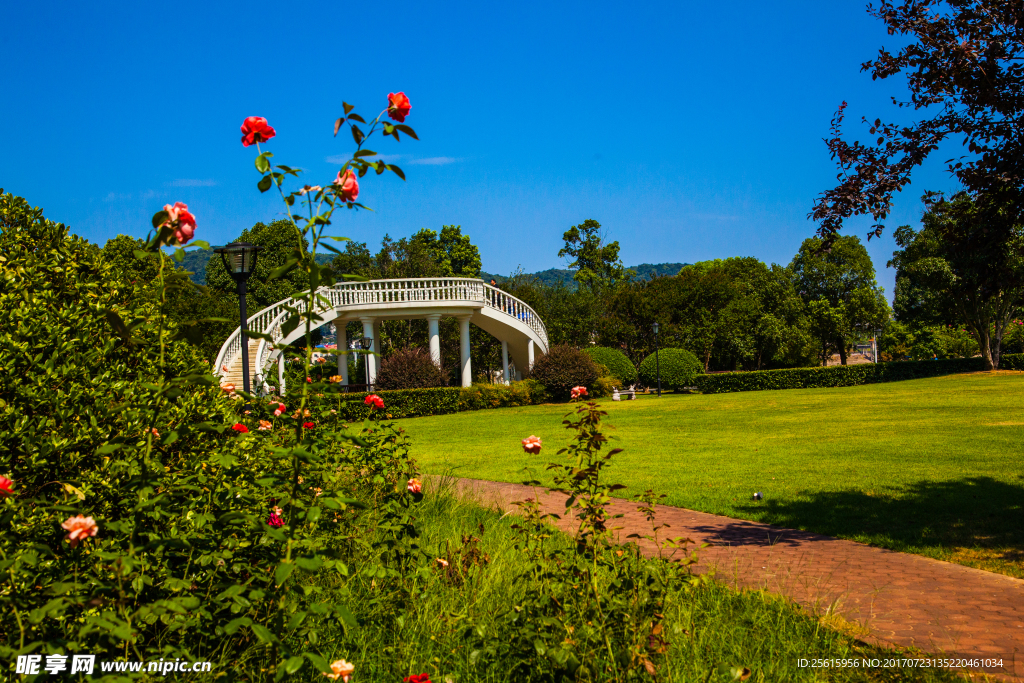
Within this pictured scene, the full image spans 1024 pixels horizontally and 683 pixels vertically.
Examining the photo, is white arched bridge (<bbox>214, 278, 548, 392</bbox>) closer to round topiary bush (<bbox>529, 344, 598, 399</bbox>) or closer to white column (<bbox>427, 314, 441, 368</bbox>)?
white column (<bbox>427, 314, 441, 368</bbox>)

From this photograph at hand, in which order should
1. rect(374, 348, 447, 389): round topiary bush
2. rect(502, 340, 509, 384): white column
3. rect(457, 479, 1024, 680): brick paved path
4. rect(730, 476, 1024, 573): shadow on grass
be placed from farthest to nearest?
1. rect(502, 340, 509, 384): white column
2. rect(374, 348, 447, 389): round topiary bush
3. rect(730, 476, 1024, 573): shadow on grass
4. rect(457, 479, 1024, 680): brick paved path

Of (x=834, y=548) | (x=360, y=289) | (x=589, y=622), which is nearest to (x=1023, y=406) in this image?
(x=834, y=548)

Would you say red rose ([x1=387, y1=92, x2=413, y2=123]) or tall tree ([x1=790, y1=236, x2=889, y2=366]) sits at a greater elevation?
tall tree ([x1=790, y1=236, x2=889, y2=366])

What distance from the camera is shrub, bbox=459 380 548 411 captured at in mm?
25641

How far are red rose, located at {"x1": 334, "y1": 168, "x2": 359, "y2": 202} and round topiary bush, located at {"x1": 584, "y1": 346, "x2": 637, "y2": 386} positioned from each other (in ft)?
97.0

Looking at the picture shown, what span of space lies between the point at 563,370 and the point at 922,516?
2073 cm

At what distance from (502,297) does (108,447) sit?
2772 centimetres

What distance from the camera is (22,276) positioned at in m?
3.40

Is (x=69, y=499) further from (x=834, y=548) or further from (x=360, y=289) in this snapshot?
(x=360, y=289)

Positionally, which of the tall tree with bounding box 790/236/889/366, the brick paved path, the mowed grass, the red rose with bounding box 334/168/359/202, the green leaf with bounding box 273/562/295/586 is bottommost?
the brick paved path

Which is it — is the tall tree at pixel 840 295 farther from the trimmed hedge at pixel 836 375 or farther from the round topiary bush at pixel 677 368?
the round topiary bush at pixel 677 368

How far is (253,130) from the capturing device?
2.62 meters

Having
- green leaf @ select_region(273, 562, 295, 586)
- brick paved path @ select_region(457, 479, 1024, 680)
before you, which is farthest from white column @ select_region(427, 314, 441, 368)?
green leaf @ select_region(273, 562, 295, 586)

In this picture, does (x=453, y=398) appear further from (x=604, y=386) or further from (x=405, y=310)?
(x=604, y=386)
